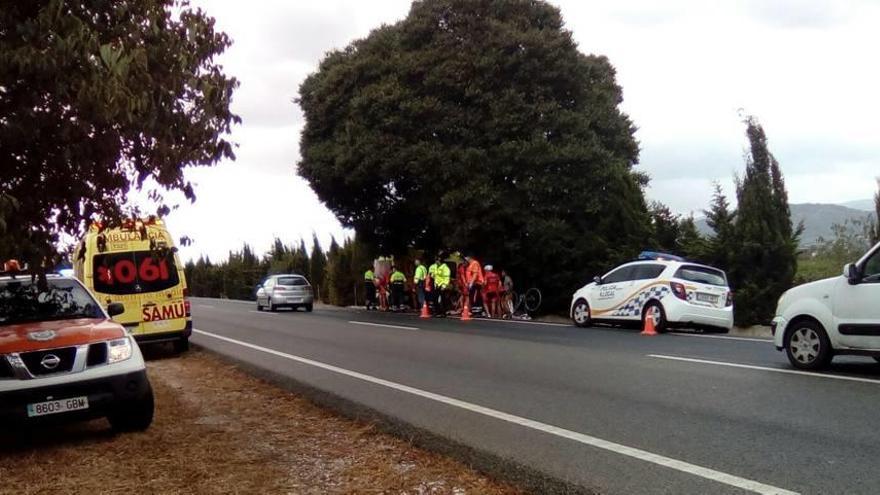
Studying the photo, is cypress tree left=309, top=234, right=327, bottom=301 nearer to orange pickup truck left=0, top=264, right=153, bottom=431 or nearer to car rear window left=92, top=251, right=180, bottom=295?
car rear window left=92, top=251, right=180, bottom=295

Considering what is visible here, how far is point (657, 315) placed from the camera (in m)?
16.0

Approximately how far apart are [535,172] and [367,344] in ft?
30.0

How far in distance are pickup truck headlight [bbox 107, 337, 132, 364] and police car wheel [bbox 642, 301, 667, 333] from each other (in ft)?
37.0

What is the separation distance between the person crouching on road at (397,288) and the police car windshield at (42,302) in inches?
813

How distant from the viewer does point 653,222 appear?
2209 centimetres

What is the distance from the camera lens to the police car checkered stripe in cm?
1589

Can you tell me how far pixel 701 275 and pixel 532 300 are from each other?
8.51 metres

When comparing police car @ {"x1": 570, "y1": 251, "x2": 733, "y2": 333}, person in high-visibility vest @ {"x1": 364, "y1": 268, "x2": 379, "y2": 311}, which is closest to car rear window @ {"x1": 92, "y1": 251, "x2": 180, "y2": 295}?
police car @ {"x1": 570, "y1": 251, "x2": 733, "y2": 333}

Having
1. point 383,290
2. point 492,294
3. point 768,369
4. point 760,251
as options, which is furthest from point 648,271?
point 383,290

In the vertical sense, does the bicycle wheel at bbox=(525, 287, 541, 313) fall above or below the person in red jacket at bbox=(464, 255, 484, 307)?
below

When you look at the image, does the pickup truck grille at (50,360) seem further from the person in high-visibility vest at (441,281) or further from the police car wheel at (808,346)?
the person in high-visibility vest at (441,281)

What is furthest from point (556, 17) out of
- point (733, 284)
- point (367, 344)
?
point (367, 344)

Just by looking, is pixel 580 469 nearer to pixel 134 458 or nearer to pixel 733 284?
pixel 134 458

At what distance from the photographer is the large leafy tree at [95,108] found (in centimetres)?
457
